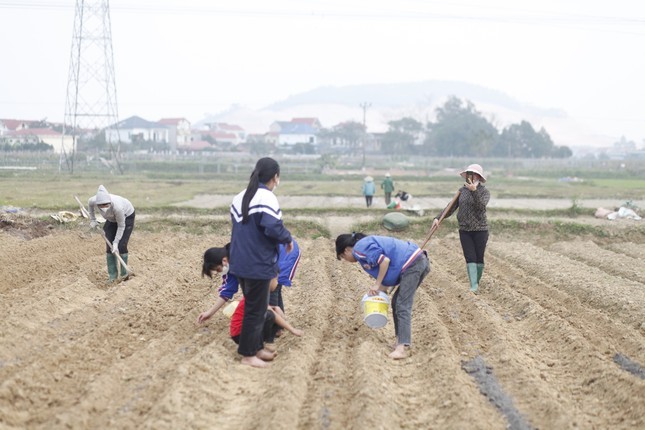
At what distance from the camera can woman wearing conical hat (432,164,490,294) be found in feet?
30.9

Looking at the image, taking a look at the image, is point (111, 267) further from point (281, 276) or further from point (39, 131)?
point (39, 131)

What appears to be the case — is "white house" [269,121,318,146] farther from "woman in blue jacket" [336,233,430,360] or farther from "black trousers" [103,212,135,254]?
"woman in blue jacket" [336,233,430,360]

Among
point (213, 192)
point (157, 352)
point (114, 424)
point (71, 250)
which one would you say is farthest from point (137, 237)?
point (213, 192)

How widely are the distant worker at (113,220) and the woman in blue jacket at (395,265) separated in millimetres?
4078

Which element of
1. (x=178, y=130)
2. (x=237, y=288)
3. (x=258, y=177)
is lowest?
(x=237, y=288)

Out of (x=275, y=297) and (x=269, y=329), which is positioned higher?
(x=275, y=297)

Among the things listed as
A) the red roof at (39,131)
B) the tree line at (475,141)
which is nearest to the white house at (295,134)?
the tree line at (475,141)

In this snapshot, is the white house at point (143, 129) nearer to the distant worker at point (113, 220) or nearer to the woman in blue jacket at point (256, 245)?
the distant worker at point (113, 220)

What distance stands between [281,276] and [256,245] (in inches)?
40.3

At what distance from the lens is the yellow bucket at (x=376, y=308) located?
6.91 meters

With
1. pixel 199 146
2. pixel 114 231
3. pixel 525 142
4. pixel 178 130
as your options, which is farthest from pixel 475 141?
pixel 114 231

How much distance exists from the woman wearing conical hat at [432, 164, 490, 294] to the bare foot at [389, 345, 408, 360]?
294cm

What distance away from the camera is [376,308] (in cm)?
691

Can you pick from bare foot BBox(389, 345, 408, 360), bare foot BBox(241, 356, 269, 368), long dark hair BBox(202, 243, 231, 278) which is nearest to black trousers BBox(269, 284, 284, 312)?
long dark hair BBox(202, 243, 231, 278)
